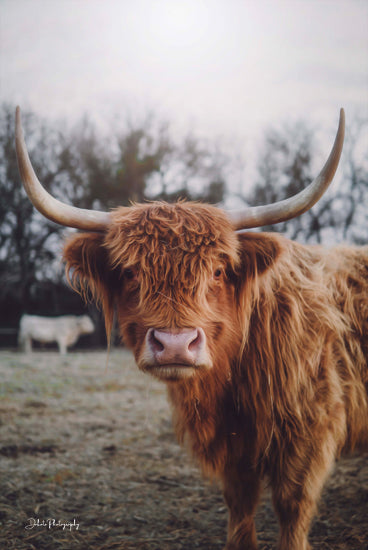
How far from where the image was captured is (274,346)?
7.52 feet

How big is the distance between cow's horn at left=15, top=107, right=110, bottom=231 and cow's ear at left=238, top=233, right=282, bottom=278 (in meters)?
0.74

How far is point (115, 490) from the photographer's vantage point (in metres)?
3.14

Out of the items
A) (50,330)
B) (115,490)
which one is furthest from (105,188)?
(115,490)

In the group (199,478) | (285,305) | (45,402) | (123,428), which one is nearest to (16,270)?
(45,402)

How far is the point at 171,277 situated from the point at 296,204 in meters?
0.69

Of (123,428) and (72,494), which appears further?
(123,428)

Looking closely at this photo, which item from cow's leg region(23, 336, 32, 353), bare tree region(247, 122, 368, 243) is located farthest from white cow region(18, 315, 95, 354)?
bare tree region(247, 122, 368, 243)

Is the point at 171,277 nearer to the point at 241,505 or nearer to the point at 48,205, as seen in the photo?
the point at 48,205

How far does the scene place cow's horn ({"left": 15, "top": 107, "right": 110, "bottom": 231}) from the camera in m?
1.80

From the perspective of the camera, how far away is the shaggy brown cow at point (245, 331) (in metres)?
2.01

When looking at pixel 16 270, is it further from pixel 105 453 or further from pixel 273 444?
pixel 273 444

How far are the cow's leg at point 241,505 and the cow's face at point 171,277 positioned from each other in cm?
79

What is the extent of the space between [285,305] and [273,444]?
0.73 metres

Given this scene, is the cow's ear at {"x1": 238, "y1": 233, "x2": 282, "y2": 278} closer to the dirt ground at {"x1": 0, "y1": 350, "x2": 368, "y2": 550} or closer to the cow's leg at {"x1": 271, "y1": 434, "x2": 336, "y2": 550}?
the dirt ground at {"x1": 0, "y1": 350, "x2": 368, "y2": 550}
